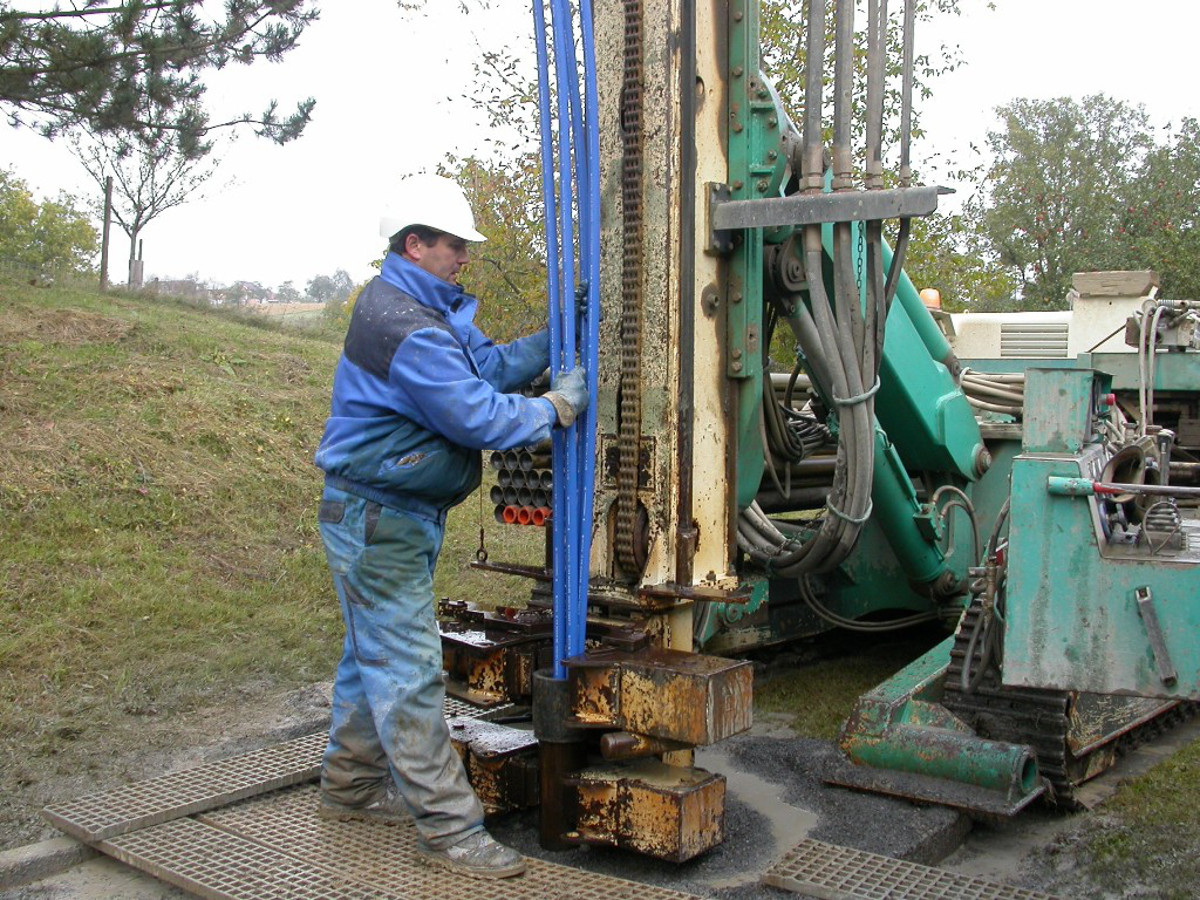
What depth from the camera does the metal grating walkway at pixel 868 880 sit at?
3371 millimetres

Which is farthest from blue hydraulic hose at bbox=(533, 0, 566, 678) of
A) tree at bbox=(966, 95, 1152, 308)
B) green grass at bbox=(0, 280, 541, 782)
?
tree at bbox=(966, 95, 1152, 308)

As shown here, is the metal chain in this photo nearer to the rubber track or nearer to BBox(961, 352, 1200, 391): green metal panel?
the rubber track

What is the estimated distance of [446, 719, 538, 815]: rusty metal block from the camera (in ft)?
13.0

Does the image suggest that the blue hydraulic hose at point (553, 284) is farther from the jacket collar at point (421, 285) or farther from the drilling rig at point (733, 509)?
the jacket collar at point (421, 285)

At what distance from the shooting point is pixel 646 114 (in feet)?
12.7

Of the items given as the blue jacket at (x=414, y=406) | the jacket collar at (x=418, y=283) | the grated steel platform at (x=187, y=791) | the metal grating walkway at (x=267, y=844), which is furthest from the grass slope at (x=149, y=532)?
the jacket collar at (x=418, y=283)

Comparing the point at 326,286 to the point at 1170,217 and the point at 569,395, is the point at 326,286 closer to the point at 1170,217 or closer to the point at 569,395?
the point at 1170,217

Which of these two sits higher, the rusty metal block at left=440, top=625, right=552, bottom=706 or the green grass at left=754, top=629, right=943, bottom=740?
the rusty metal block at left=440, top=625, right=552, bottom=706

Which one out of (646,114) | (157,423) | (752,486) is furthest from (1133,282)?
(157,423)

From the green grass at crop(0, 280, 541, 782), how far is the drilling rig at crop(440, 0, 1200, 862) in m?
2.21

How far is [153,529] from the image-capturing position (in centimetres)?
784

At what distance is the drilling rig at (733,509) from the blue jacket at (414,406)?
298 millimetres

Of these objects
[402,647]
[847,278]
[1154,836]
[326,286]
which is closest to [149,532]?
[402,647]

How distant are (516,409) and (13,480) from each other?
5397 mm
